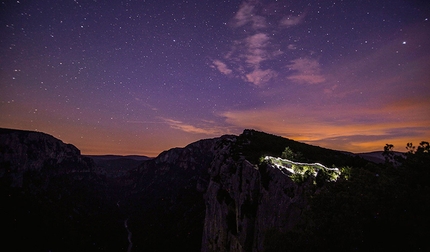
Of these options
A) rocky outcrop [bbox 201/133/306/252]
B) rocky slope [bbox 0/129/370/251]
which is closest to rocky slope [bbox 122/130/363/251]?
rocky outcrop [bbox 201/133/306/252]

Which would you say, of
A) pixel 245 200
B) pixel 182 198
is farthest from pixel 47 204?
pixel 245 200

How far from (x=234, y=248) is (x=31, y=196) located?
136655 mm

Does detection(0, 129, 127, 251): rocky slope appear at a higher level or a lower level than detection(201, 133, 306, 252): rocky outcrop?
lower

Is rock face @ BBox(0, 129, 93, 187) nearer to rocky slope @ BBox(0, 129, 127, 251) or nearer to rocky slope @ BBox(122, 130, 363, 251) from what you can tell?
rocky slope @ BBox(0, 129, 127, 251)

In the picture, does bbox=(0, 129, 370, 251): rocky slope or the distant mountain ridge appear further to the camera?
bbox=(0, 129, 370, 251): rocky slope

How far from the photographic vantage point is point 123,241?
11238 centimetres

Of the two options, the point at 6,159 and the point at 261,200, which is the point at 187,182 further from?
the point at 261,200

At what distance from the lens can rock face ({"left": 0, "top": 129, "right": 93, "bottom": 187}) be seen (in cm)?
12836

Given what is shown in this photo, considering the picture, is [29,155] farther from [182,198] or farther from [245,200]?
[245,200]

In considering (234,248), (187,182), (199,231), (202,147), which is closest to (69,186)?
(187,182)

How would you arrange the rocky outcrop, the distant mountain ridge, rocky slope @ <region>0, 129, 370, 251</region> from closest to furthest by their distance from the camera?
1. the rocky outcrop
2. the distant mountain ridge
3. rocky slope @ <region>0, 129, 370, 251</region>

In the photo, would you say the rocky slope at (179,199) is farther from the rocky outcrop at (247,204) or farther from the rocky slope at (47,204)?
the rocky slope at (47,204)

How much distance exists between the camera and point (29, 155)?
493 ft

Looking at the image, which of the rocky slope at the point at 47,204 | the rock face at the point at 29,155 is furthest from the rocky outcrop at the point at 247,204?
the rock face at the point at 29,155
